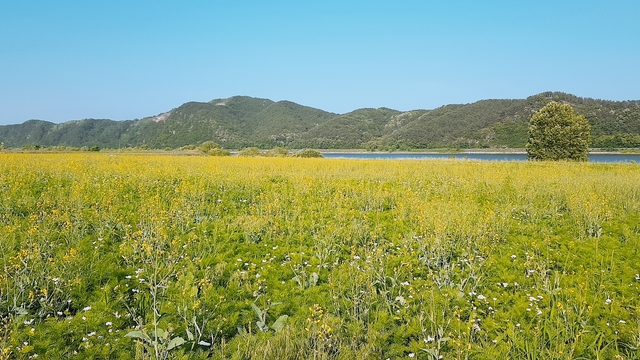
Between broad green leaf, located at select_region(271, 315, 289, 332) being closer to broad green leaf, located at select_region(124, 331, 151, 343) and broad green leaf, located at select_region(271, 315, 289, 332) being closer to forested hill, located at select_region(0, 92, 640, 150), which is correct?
broad green leaf, located at select_region(124, 331, 151, 343)

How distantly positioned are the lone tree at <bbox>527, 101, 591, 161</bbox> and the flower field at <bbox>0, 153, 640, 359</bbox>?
37.9 meters

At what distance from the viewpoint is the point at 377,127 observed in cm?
18112

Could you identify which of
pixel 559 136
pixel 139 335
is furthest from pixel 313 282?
pixel 559 136

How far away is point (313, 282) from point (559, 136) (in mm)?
47748

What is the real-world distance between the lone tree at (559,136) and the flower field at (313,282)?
1494 inches

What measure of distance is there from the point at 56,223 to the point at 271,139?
557ft

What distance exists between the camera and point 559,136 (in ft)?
139

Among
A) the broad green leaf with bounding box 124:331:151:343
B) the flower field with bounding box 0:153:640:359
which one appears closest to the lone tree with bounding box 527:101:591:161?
the flower field with bounding box 0:153:640:359

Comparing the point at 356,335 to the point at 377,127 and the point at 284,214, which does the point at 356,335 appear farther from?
the point at 377,127

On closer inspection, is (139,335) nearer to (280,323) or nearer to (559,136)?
(280,323)

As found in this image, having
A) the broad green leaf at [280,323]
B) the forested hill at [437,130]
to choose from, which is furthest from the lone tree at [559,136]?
the forested hill at [437,130]

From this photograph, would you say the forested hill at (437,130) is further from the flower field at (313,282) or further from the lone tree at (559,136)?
the flower field at (313,282)

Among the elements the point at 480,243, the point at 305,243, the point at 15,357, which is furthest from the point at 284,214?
the point at 15,357

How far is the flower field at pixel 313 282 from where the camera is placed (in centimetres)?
403
